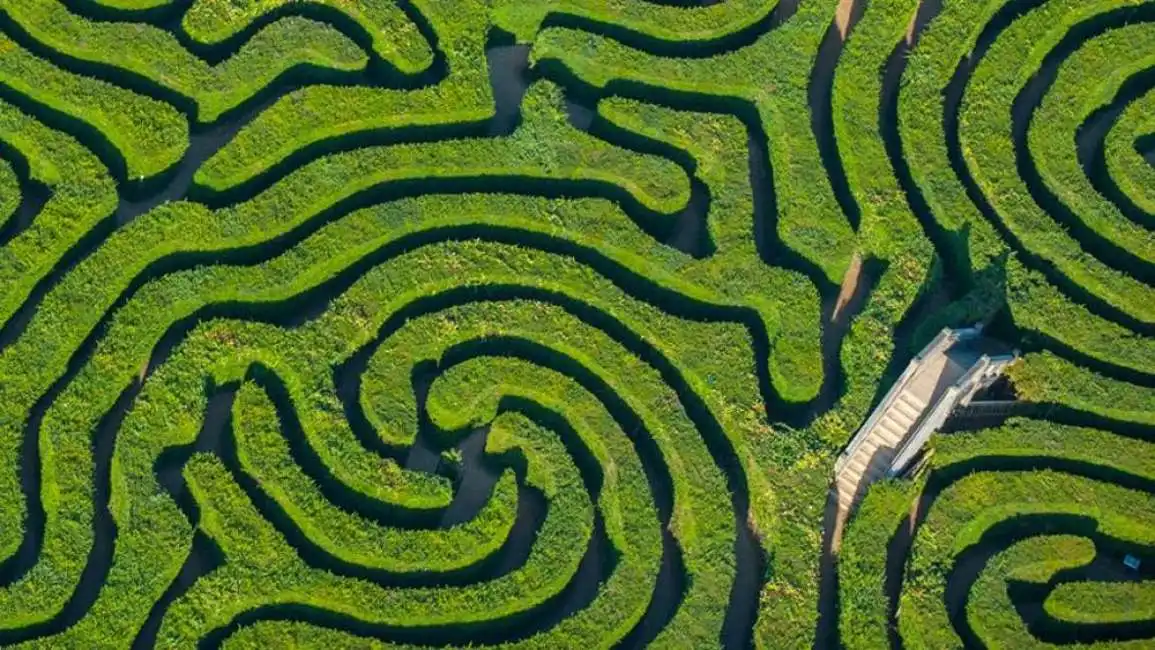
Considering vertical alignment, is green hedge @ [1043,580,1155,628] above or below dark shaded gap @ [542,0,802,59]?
below

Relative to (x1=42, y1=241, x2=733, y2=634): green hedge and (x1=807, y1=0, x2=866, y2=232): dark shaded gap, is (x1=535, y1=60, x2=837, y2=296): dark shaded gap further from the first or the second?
(x1=42, y1=241, x2=733, y2=634): green hedge

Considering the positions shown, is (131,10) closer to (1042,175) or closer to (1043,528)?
(1042,175)

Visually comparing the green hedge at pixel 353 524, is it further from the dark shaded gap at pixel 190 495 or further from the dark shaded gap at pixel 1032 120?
the dark shaded gap at pixel 1032 120

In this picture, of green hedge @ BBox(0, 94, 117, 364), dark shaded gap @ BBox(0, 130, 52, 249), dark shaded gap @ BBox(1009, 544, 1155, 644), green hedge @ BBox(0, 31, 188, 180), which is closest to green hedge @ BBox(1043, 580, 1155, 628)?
dark shaded gap @ BBox(1009, 544, 1155, 644)

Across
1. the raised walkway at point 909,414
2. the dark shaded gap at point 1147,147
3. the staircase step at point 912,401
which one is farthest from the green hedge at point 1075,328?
the dark shaded gap at point 1147,147

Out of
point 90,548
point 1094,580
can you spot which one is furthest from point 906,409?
point 90,548

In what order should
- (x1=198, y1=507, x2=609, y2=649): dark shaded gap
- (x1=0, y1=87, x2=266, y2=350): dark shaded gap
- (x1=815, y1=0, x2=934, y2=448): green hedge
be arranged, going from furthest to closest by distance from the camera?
(x1=0, y1=87, x2=266, y2=350): dark shaded gap, (x1=815, y1=0, x2=934, y2=448): green hedge, (x1=198, y1=507, x2=609, y2=649): dark shaded gap
